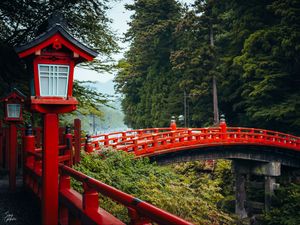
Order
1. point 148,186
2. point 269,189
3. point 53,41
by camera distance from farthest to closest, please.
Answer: point 269,189, point 148,186, point 53,41

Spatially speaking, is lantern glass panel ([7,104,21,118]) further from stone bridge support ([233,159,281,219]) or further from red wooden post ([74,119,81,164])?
stone bridge support ([233,159,281,219])

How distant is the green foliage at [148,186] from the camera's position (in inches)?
409

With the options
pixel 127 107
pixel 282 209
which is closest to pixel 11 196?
pixel 282 209

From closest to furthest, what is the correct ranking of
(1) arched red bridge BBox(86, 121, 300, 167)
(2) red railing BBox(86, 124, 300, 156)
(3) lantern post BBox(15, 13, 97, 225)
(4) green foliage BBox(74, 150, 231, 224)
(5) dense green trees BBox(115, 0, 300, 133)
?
(3) lantern post BBox(15, 13, 97, 225), (4) green foliage BBox(74, 150, 231, 224), (2) red railing BBox(86, 124, 300, 156), (1) arched red bridge BBox(86, 121, 300, 167), (5) dense green trees BBox(115, 0, 300, 133)

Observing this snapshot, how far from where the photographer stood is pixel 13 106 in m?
11.5

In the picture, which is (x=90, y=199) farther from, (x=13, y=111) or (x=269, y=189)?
(x=269, y=189)

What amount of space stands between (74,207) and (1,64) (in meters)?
12.0

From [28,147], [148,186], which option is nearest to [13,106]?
[28,147]

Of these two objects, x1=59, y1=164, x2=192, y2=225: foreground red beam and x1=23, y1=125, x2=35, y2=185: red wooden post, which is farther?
x1=23, y1=125, x2=35, y2=185: red wooden post

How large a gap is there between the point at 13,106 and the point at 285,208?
17.5 m

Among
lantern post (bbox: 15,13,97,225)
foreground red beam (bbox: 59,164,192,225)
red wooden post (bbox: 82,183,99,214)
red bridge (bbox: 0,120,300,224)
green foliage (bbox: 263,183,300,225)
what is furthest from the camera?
green foliage (bbox: 263,183,300,225)

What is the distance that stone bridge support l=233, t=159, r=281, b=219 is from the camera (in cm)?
2333

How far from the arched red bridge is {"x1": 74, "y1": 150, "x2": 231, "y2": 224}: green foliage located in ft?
5.50

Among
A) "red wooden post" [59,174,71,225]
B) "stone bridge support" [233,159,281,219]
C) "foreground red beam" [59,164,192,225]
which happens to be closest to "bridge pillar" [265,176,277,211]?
"stone bridge support" [233,159,281,219]
